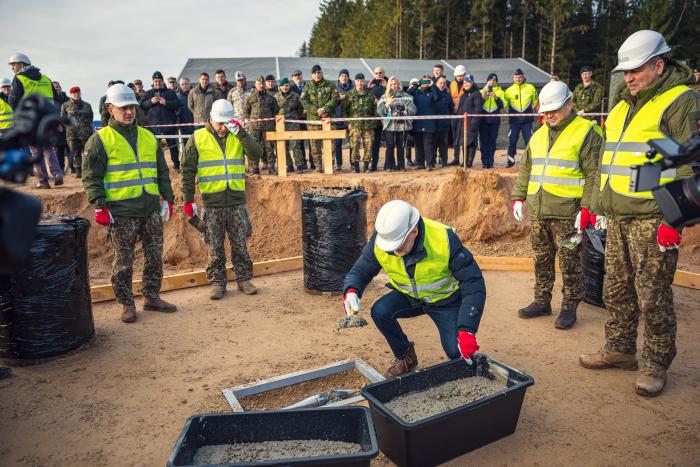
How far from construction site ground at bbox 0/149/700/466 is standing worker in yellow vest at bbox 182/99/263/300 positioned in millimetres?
628

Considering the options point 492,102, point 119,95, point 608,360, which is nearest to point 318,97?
point 492,102

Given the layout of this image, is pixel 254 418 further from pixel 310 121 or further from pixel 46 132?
pixel 310 121

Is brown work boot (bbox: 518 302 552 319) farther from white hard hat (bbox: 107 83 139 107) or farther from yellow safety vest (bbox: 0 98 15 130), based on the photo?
yellow safety vest (bbox: 0 98 15 130)

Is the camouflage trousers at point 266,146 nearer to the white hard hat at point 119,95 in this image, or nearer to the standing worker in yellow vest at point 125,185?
the standing worker in yellow vest at point 125,185

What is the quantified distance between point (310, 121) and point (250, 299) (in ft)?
16.9

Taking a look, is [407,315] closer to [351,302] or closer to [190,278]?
[351,302]

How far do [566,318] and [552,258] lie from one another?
62 cm

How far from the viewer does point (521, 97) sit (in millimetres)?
11609

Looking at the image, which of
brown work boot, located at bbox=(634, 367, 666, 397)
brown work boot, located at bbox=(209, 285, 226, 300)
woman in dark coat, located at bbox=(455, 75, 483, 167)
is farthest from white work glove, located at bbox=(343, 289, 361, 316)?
woman in dark coat, located at bbox=(455, 75, 483, 167)

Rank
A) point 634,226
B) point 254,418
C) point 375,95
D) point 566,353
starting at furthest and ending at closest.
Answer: point 375,95, point 566,353, point 634,226, point 254,418

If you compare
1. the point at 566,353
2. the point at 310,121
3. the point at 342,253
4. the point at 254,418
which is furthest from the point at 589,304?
the point at 310,121

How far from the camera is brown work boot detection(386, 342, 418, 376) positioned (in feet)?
14.3

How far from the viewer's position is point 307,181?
1030cm

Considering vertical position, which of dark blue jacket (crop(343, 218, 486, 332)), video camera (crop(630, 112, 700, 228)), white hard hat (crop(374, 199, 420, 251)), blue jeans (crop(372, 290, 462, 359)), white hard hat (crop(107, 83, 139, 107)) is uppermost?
white hard hat (crop(107, 83, 139, 107))
